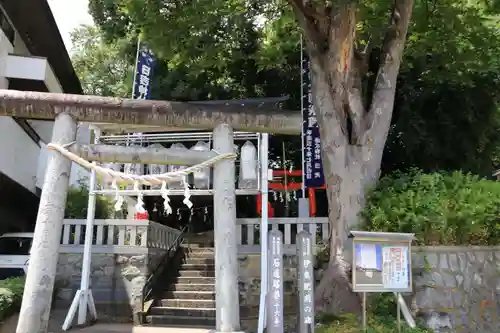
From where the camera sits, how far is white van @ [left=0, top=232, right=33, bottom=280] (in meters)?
10.9

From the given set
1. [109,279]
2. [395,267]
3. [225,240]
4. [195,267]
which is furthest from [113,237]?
[395,267]

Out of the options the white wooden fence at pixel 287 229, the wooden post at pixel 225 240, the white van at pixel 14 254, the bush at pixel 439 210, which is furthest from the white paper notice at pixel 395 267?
the white van at pixel 14 254

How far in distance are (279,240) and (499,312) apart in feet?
14.1

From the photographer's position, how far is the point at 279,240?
23.6ft

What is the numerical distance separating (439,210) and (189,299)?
5.76m

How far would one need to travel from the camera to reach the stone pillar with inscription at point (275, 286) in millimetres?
6906

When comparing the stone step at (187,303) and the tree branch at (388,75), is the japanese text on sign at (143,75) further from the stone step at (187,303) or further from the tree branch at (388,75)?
the tree branch at (388,75)

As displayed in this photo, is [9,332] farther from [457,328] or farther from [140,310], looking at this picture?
[457,328]

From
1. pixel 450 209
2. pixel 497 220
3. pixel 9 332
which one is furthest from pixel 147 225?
pixel 497 220

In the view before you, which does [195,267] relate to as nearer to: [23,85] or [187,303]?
[187,303]

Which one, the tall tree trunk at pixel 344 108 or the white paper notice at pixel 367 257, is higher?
the tall tree trunk at pixel 344 108

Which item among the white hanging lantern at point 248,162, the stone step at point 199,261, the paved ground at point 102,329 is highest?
the white hanging lantern at point 248,162

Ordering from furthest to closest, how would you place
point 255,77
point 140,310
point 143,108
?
1. point 255,77
2. point 140,310
3. point 143,108

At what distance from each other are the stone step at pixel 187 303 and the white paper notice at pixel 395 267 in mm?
4649
